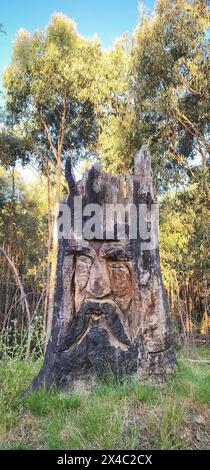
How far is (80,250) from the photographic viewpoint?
13.3ft

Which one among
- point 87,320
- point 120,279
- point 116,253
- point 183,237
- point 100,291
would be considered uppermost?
point 183,237

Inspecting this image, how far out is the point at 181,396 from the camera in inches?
134

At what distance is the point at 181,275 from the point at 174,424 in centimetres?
1167

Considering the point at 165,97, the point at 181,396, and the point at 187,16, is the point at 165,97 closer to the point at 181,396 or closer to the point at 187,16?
the point at 187,16

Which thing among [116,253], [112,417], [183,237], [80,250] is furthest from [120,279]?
[183,237]

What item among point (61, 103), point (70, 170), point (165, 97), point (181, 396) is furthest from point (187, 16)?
point (181, 396)

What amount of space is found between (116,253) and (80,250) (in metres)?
0.34

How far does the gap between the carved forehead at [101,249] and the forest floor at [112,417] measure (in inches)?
44.6

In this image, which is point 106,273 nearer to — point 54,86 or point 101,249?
point 101,249

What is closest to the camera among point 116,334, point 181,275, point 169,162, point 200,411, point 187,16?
point 200,411

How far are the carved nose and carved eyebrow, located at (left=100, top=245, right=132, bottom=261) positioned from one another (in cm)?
10

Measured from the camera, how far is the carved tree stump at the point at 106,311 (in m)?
3.85

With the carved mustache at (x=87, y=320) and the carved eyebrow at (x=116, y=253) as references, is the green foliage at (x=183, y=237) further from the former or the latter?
the carved mustache at (x=87, y=320)

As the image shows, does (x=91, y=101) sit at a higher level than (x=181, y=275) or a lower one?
higher
